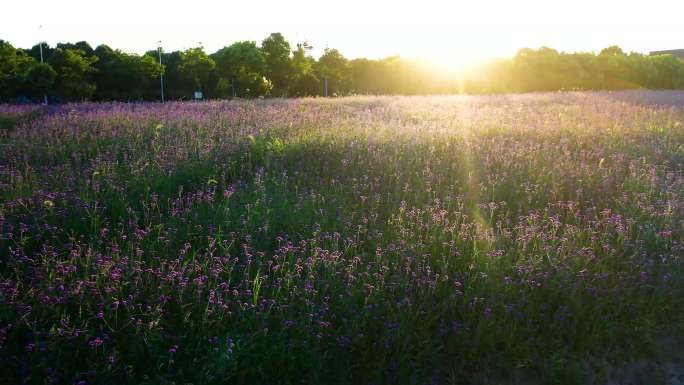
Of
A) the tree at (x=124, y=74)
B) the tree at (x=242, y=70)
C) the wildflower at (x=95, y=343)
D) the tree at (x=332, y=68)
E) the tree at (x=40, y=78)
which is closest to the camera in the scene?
the wildflower at (x=95, y=343)

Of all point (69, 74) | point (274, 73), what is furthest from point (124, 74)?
point (274, 73)

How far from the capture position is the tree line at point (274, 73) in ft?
101

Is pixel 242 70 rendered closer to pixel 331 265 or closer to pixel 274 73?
pixel 274 73

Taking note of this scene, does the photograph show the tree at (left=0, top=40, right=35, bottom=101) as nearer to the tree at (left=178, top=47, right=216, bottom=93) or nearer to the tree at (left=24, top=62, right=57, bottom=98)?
the tree at (left=24, top=62, right=57, bottom=98)

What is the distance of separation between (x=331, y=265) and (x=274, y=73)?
127ft

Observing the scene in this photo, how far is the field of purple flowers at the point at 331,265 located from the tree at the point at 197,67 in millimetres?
30688

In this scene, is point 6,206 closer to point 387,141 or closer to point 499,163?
point 387,141

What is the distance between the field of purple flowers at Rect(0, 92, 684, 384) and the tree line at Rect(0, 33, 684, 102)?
24137 millimetres

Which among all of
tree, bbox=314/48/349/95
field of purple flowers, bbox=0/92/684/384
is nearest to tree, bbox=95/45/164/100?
tree, bbox=314/48/349/95

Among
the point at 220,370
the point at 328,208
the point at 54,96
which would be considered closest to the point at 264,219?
the point at 328,208

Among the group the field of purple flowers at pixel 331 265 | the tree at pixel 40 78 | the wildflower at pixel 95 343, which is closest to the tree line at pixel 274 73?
the tree at pixel 40 78

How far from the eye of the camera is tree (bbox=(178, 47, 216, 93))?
117ft

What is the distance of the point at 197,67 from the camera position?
36.4 meters

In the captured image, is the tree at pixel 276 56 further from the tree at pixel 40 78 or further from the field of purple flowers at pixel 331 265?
the field of purple flowers at pixel 331 265
